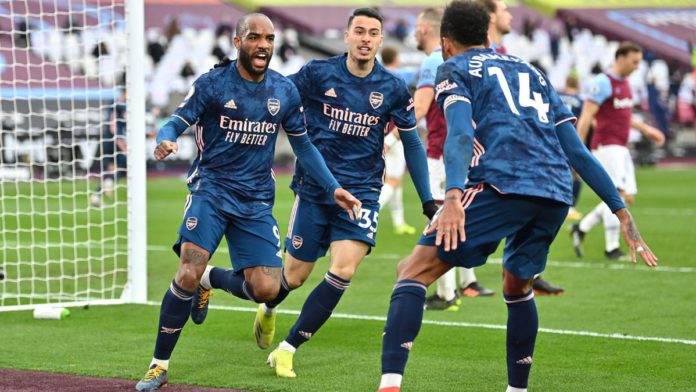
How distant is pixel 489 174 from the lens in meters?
5.57

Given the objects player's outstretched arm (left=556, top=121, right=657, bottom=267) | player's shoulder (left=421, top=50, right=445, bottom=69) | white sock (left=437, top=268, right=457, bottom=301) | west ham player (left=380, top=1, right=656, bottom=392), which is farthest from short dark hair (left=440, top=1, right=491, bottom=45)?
white sock (left=437, top=268, right=457, bottom=301)

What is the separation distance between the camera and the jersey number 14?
5.63 metres

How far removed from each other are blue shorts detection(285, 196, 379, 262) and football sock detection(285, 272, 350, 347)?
1.20ft

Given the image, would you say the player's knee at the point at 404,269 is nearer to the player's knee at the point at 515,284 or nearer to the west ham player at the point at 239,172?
the player's knee at the point at 515,284

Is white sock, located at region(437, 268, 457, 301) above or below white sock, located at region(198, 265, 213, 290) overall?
below

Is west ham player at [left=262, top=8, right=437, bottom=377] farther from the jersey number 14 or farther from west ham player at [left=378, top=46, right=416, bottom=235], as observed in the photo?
west ham player at [left=378, top=46, right=416, bottom=235]

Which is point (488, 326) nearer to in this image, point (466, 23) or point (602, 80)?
point (466, 23)

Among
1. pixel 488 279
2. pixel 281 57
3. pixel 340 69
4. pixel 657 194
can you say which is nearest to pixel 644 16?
pixel 281 57

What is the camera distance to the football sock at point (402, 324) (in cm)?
548

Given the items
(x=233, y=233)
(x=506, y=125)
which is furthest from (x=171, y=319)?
(x=506, y=125)

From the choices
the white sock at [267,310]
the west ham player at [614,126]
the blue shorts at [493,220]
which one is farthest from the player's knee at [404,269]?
the west ham player at [614,126]

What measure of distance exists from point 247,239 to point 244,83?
95 centimetres

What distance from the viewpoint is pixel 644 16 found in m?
43.6

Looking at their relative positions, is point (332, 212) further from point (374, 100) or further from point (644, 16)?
point (644, 16)
